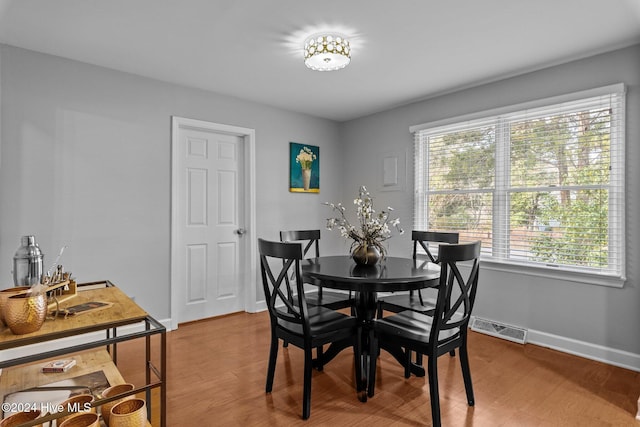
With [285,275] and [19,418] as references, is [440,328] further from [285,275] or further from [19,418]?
[19,418]

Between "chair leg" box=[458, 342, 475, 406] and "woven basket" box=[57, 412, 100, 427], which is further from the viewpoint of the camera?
"chair leg" box=[458, 342, 475, 406]

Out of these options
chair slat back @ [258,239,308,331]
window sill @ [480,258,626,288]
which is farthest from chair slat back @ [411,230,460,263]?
chair slat back @ [258,239,308,331]

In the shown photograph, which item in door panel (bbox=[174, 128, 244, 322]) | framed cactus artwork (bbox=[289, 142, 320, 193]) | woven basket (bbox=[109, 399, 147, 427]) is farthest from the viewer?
framed cactus artwork (bbox=[289, 142, 320, 193])

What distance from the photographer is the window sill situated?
2.82 metres

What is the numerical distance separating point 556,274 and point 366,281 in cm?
201

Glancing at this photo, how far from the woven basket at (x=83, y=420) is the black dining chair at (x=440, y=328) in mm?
1495

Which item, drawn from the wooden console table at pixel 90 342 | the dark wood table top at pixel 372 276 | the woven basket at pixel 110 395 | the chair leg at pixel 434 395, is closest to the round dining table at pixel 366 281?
the dark wood table top at pixel 372 276

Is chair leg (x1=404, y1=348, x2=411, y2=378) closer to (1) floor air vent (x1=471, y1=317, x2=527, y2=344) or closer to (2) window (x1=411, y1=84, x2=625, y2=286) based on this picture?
(1) floor air vent (x1=471, y1=317, x2=527, y2=344)

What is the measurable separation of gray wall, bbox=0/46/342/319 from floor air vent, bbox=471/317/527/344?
10.1 feet

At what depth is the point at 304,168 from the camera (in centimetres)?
470

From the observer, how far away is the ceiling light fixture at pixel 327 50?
258 cm

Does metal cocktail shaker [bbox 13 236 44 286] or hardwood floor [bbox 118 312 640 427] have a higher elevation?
metal cocktail shaker [bbox 13 236 44 286]

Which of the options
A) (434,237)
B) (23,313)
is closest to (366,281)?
(434,237)

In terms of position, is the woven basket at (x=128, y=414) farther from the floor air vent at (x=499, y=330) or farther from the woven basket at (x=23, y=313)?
the floor air vent at (x=499, y=330)
